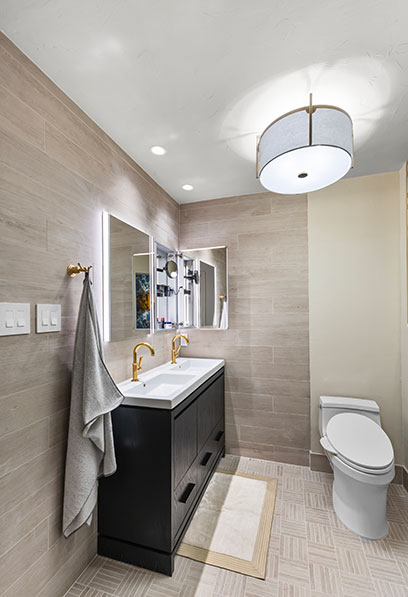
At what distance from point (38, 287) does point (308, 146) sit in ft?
4.45

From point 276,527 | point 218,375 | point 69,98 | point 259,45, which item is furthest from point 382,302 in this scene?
point 69,98

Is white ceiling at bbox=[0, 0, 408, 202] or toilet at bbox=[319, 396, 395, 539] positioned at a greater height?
white ceiling at bbox=[0, 0, 408, 202]

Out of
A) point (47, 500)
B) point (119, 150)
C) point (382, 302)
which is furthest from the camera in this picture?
point (382, 302)

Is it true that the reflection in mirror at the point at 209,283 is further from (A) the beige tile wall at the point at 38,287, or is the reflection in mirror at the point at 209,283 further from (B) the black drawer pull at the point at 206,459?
(A) the beige tile wall at the point at 38,287

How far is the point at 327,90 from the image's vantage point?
4.68 feet

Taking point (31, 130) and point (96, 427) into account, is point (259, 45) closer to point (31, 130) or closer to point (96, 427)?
point (31, 130)

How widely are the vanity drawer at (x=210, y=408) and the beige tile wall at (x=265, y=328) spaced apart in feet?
0.52

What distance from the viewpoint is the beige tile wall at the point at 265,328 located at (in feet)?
8.28

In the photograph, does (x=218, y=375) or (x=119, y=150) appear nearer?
(x=119, y=150)

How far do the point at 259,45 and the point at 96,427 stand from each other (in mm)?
1801

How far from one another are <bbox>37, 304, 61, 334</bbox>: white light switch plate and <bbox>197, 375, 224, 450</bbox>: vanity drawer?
1.05 metres

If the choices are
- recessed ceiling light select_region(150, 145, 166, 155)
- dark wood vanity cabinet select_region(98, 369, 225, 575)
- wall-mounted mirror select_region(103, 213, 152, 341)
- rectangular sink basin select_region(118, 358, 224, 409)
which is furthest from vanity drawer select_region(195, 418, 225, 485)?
recessed ceiling light select_region(150, 145, 166, 155)

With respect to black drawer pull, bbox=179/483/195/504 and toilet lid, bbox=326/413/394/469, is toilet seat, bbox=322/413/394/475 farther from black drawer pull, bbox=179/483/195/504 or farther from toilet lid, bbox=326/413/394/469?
black drawer pull, bbox=179/483/195/504

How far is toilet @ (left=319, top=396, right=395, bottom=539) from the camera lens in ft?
5.57
